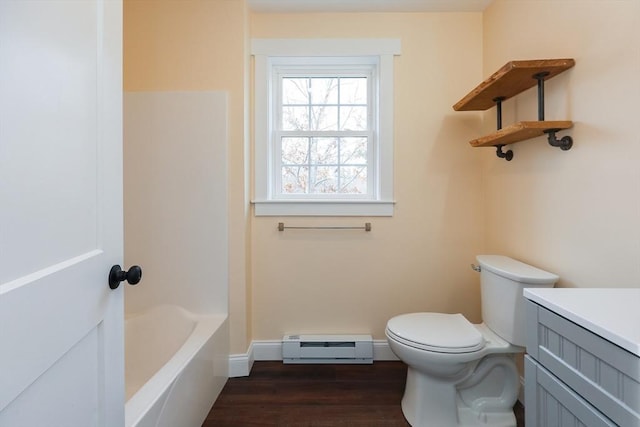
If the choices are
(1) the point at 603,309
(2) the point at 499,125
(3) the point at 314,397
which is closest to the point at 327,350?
(3) the point at 314,397

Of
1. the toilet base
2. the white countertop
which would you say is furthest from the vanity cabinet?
the toilet base

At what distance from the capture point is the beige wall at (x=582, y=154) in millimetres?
1129

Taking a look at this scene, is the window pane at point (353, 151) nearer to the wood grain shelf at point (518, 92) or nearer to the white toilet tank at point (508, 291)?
the wood grain shelf at point (518, 92)

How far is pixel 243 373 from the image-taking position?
1.96 m

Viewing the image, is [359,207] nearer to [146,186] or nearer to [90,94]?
[146,186]

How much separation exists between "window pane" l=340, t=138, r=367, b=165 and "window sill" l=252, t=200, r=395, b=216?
31cm

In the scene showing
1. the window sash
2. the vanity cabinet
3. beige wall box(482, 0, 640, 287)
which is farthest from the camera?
the window sash

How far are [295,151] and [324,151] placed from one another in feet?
0.66

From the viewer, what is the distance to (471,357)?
143 centimetres

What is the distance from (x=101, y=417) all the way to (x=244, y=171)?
1383 millimetres

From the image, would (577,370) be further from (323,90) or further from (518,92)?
(323,90)

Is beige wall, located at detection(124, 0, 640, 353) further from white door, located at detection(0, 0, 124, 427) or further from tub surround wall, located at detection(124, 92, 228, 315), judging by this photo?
white door, located at detection(0, 0, 124, 427)

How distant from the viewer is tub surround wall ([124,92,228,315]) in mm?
1916

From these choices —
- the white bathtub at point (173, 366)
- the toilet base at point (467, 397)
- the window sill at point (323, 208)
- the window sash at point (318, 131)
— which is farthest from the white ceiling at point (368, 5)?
the toilet base at point (467, 397)
